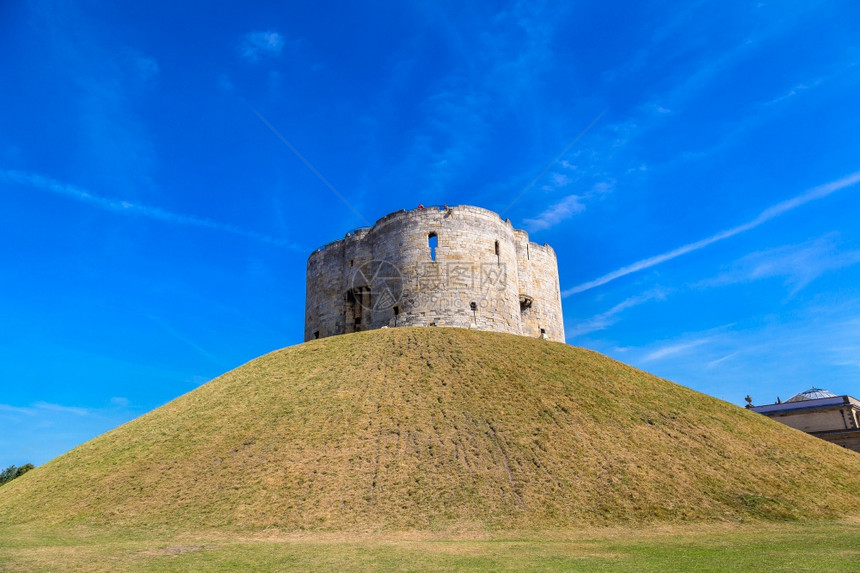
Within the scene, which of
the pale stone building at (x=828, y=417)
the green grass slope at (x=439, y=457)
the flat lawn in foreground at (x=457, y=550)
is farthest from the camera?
the pale stone building at (x=828, y=417)

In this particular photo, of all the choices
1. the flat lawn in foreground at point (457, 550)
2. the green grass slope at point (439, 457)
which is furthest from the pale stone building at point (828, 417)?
the flat lawn in foreground at point (457, 550)

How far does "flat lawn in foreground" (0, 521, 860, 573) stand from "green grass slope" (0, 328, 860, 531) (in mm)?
941

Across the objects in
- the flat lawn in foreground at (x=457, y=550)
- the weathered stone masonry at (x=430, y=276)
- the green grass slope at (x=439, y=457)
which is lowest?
the flat lawn in foreground at (x=457, y=550)

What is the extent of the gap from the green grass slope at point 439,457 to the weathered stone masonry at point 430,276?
5.49 meters

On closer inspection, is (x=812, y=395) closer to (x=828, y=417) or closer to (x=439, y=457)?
(x=828, y=417)

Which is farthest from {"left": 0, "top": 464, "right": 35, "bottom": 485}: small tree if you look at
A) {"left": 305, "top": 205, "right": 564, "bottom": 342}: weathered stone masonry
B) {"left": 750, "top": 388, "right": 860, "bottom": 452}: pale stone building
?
{"left": 750, "top": 388, "right": 860, "bottom": 452}: pale stone building

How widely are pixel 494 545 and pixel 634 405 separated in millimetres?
12859

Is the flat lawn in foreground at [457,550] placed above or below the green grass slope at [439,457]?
below

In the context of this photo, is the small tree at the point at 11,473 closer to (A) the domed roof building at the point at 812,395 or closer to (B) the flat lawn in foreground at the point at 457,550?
(B) the flat lawn in foreground at the point at 457,550

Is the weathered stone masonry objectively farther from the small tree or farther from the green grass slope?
the small tree

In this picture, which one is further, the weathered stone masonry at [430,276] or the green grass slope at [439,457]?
the weathered stone masonry at [430,276]

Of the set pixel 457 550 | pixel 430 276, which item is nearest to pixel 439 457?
pixel 457 550

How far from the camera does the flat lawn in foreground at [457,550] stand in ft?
40.2

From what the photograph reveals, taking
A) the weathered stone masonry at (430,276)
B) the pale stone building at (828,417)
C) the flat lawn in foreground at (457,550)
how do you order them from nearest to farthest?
1. the flat lawn in foreground at (457,550)
2. the weathered stone masonry at (430,276)
3. the pale stone building at (828,417)
